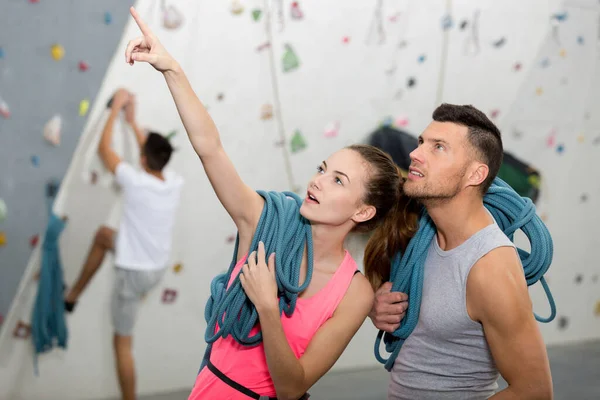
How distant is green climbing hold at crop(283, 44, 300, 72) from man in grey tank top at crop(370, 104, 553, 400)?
5.71 feet

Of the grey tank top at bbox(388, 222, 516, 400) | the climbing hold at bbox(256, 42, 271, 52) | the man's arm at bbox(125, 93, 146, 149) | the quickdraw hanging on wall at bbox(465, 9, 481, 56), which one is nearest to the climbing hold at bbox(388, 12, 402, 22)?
the quickdraw hanging on wall at bbox(465, 9, 481, 56)

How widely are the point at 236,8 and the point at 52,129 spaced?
3.26 ft

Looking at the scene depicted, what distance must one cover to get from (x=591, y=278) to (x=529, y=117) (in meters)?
1.22

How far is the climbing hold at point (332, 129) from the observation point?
11.4 ft

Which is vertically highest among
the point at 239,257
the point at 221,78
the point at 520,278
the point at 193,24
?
the point at 193,24

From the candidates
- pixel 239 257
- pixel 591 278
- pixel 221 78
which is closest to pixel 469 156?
pixel 239 257

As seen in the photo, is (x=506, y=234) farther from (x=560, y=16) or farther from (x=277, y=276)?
(x=560, y=16)

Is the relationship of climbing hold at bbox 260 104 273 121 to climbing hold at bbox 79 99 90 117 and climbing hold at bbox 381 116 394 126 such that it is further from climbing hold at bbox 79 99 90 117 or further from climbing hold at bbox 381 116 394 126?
climbing hold at bbox 79 99 90 117

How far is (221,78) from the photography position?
3174 millimetres

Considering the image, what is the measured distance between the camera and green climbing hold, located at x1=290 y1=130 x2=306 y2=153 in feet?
11.2

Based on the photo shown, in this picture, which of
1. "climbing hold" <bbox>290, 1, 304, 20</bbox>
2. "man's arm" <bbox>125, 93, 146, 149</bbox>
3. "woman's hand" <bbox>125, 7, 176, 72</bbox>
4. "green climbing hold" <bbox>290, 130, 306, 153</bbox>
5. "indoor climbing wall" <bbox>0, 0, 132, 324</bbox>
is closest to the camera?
"woman's hand" <bbox>125, 7, 176, 72</bbox>

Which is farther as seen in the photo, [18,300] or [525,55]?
[525,55]

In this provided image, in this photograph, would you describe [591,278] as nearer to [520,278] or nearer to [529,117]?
[529,117]

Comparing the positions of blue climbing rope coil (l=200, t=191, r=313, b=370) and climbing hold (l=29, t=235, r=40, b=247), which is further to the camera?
climbing hold (l=29, t=235, r=40, b=247)
